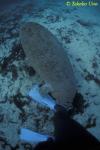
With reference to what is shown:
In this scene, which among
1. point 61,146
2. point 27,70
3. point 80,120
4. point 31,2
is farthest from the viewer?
point 31,2

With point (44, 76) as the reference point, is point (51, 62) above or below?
above

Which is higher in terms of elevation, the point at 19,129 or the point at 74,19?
the point at 74,19

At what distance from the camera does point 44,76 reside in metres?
2.32

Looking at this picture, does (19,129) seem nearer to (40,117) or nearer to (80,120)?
(40,117)

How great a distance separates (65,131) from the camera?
1.91m

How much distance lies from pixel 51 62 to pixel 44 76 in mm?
153

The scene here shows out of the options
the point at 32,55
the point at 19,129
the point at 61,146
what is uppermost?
the point at 32,55

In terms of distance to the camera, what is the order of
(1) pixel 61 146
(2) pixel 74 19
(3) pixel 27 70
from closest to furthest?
1. (1) pixel 61 146
2. (3) pixel 27 70
3. (2) pixel 74 19

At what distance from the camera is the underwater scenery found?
2.28 meters

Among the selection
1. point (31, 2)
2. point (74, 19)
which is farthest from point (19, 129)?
point (31, 2)

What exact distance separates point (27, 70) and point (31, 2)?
1428 mm

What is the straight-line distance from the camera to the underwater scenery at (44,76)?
228 cm

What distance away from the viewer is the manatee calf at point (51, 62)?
7.38 feet

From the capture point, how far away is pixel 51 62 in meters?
2.28
